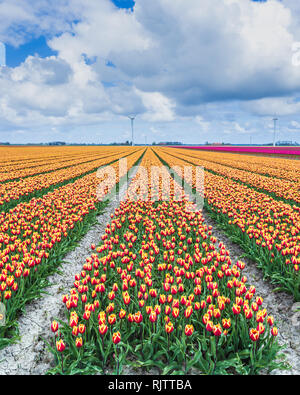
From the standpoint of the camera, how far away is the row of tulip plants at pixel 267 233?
4.97m

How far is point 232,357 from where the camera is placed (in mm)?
3156

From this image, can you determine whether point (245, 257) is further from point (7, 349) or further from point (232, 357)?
point (7, 349)

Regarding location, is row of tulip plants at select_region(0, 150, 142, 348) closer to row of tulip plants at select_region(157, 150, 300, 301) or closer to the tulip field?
the tulip field

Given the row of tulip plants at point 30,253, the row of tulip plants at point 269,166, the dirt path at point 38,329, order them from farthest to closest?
1. the row of tulip plants at point 269,166
2. the row of tulip plants at point 30,253
3. the dirt path at point 38,329

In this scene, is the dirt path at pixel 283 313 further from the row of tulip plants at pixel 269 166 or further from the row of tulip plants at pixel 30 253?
the row of tulip plants at pixel 269 166

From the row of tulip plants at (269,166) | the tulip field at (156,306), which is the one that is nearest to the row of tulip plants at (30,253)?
the tulip field at (156,306)

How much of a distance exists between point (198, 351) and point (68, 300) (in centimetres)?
190

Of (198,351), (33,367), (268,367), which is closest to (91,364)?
(33,367)

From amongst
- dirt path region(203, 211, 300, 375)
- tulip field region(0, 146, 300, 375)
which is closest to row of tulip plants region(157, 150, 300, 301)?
tulip field region(0, 146, 300, 375)

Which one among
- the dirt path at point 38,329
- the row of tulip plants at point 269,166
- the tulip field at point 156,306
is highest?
the row of tulip plants at point 269,166

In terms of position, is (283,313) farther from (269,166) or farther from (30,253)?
(269,166)

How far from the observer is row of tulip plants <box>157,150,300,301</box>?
4.97m

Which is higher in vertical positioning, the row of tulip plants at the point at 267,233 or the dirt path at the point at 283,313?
the row of tulip plants at the point at 267,233

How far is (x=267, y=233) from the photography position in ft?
21.8
